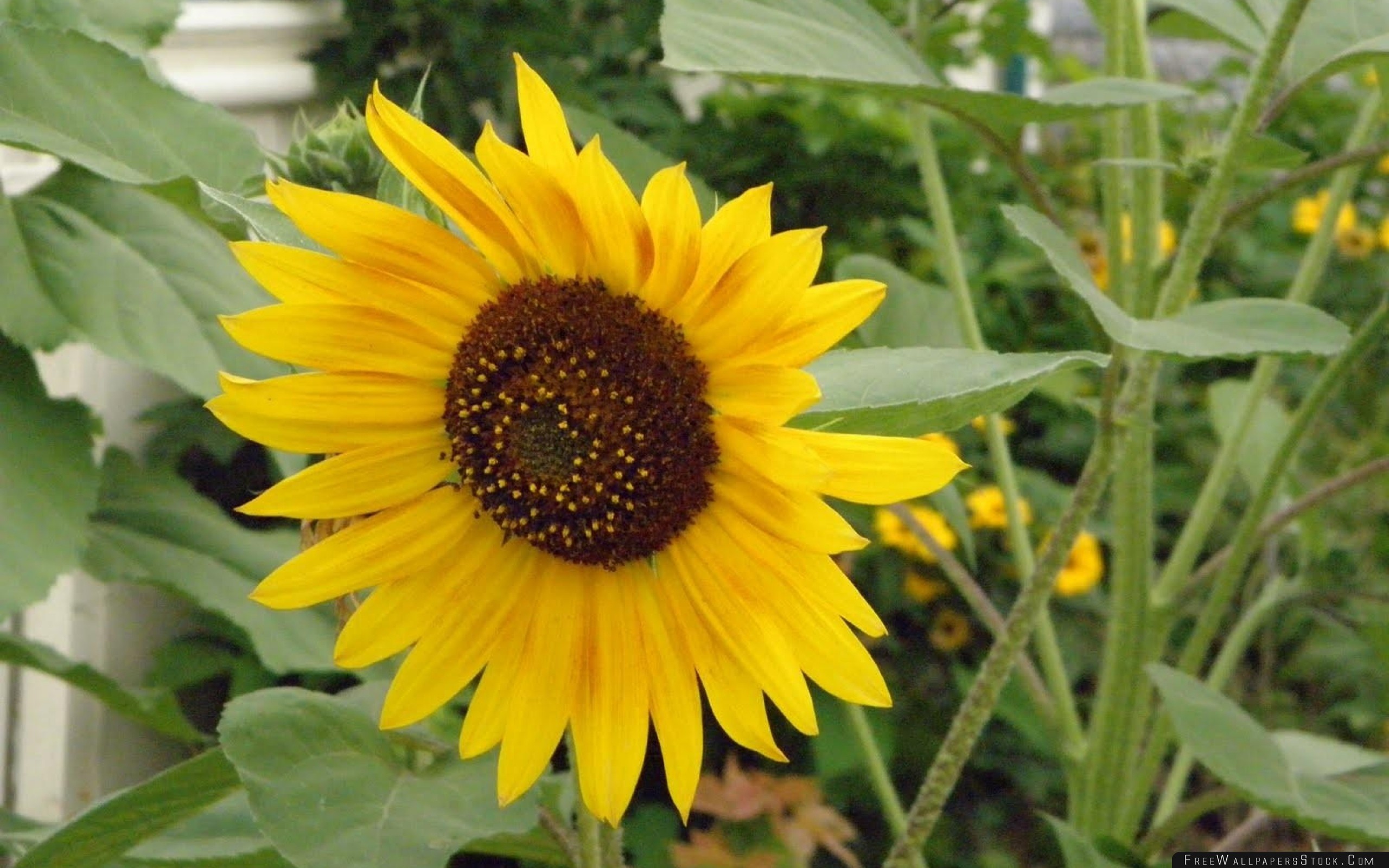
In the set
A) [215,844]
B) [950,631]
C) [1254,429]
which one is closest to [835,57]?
[215,844]

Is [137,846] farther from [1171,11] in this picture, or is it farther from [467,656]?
[1171,11]

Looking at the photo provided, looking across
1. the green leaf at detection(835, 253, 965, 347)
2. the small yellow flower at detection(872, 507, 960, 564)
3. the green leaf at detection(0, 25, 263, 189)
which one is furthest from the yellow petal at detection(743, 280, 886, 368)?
the small yellow flower at detection(872, 507, 960, 564)

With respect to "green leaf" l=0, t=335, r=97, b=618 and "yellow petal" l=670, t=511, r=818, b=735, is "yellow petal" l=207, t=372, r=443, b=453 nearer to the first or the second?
"yellow petal" l=670, t=511, r=818, b=735

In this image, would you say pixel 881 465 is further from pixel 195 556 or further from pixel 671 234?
pixel 195 556

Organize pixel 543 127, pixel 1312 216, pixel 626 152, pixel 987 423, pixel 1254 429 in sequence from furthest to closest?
1. pixel 1312 216
2. pixel 1254 429
3. pixel 987 423
4. pixel 626 152
5. pixel 543 127

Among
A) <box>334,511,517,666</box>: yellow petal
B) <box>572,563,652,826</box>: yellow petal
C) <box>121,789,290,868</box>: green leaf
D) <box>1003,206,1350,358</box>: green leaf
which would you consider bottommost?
<box>121,789,290,868</box>: green leaf

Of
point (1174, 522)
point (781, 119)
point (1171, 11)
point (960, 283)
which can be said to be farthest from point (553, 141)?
point (1174, 522)

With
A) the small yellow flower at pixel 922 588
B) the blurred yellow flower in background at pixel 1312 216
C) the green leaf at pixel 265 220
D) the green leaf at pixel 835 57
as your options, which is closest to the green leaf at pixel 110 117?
the green leaf at pixel 265 220
